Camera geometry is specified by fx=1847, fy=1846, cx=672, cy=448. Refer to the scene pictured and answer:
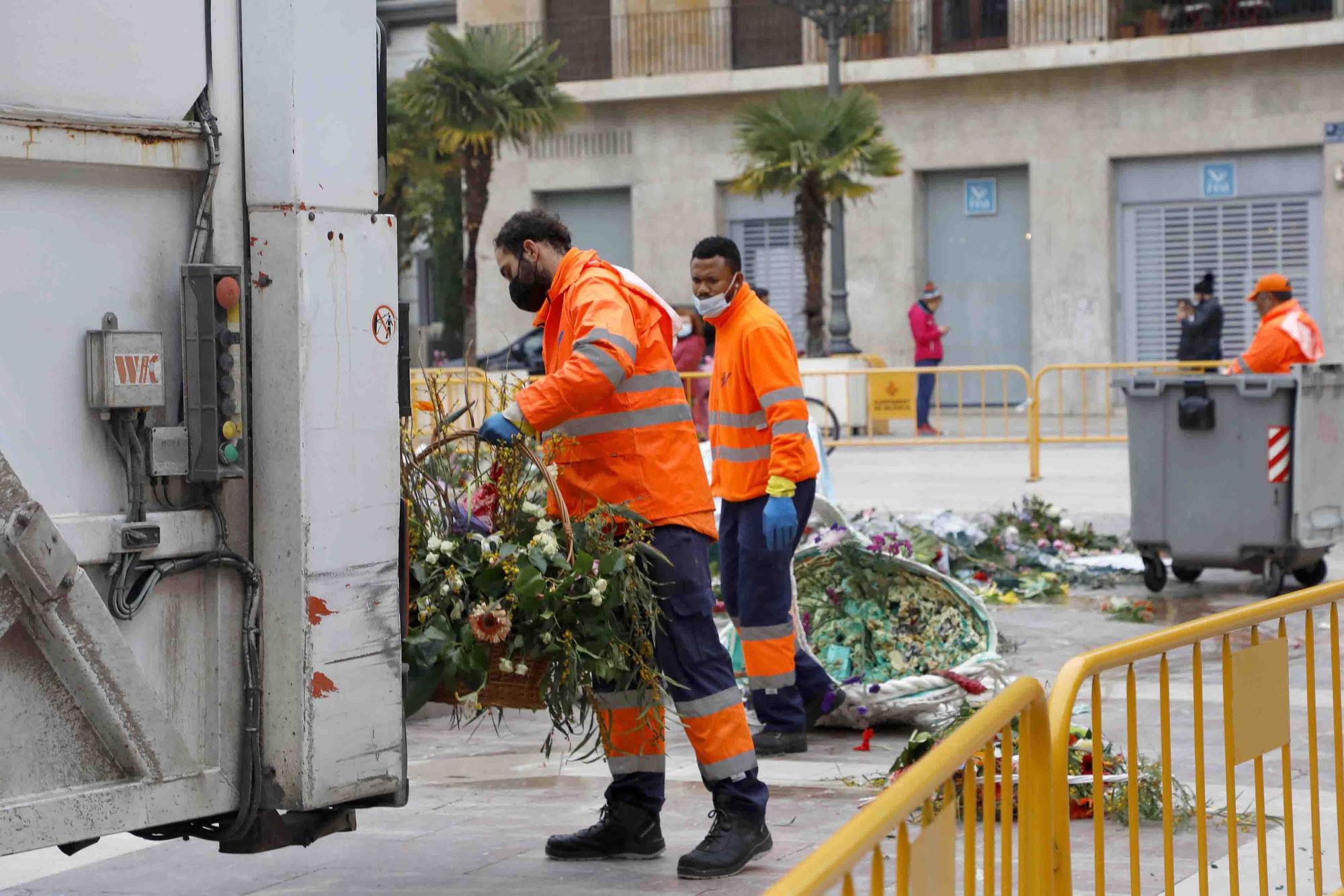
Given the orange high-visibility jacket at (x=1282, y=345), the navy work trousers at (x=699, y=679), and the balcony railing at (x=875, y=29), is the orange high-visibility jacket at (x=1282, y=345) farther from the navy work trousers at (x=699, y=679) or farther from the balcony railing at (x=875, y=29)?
the balcony railing at (x=875, y=29)

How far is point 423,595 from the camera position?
15.2 feet

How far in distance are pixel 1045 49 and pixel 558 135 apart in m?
8.14

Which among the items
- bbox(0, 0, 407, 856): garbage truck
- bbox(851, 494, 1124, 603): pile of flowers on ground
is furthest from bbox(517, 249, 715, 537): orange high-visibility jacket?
bbox(851, 494, 1124, 603): pile of flowers on ground

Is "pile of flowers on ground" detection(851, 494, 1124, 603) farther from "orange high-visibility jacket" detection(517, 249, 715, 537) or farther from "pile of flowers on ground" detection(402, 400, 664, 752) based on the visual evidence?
"pile of flowers on ground" detection(402, 400, 664, 752)

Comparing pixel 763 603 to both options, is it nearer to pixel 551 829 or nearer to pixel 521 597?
pixel 551 829

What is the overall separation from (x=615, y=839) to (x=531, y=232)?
1.74 m

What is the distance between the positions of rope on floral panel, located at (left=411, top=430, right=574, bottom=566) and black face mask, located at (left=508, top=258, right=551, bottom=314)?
1.74 ft

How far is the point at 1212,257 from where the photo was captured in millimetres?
27391

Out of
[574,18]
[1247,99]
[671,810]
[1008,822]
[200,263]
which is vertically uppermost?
[574,18]

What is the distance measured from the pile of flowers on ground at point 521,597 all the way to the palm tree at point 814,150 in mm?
19340

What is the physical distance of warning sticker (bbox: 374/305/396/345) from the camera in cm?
381

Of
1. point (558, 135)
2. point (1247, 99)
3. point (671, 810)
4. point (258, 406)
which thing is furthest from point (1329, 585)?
point (558, 135)

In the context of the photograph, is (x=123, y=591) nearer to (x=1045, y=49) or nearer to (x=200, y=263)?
(x=200, y=263)

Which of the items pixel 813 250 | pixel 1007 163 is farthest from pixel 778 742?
pixel 1007 163
